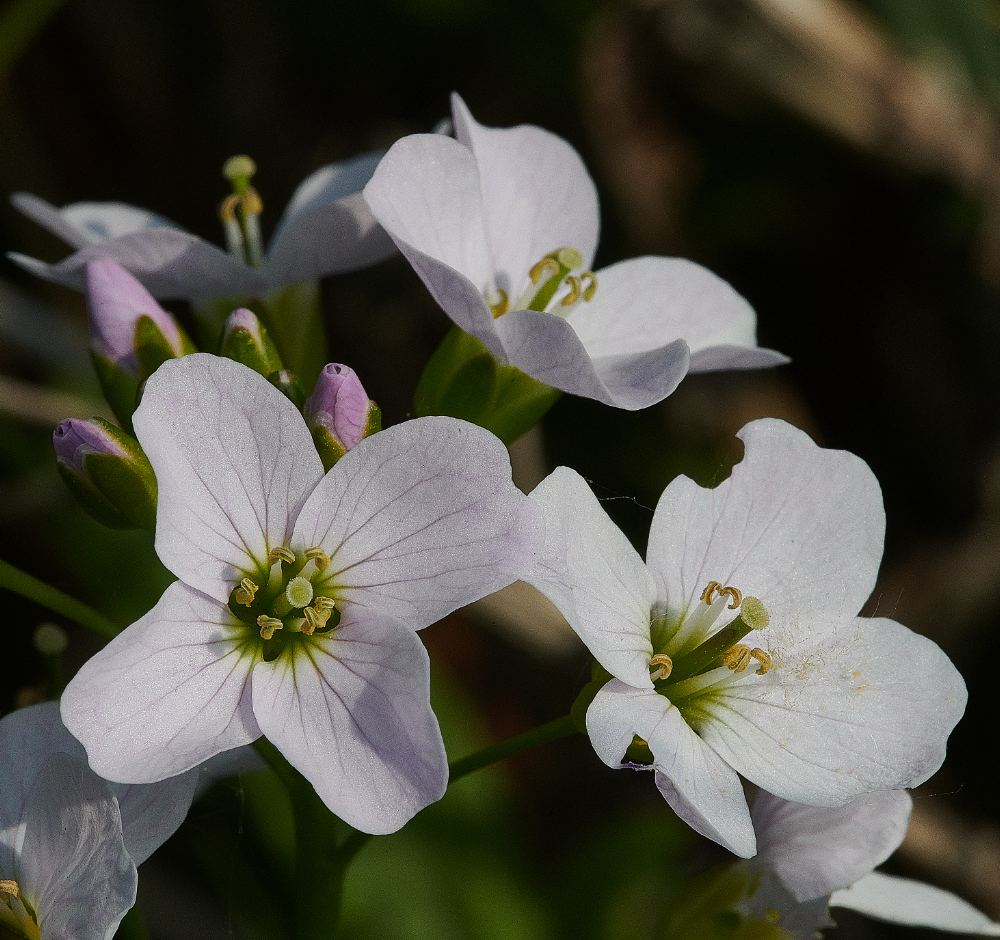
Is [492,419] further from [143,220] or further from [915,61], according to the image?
[915,61]

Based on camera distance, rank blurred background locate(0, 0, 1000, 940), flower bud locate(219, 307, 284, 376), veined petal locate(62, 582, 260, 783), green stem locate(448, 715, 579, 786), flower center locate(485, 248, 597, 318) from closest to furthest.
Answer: veined petal locate(62, 582, 260, 783), green stem locate(448, 715, 579, 786), flower bud locate(219, 307, 284, 376), flower center locate(485, 248, 597, 318), blurred background locate(0, 0, 1000, 940)

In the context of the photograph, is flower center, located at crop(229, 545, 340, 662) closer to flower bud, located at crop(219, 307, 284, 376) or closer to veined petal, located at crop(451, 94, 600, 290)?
flower bud, located at crop(219, 307, 284, 376)

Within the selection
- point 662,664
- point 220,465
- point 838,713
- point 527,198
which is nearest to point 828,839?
point 838,713

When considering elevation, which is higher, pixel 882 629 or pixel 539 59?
pixel 882 629

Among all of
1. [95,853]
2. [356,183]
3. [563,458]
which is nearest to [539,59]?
[563,458]

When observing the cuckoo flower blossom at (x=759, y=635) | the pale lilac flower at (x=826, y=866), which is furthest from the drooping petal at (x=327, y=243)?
the pale lilac flower at (x=826, y=866)

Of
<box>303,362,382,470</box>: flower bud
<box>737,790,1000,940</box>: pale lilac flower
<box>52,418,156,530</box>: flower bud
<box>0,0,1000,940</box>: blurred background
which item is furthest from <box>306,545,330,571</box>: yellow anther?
<box>0,0,1000,940</box>: blurred background

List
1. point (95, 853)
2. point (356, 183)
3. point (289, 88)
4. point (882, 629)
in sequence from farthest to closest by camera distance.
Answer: point (289, 88), point (356, 183), point (882, 629), point (95, 853)
